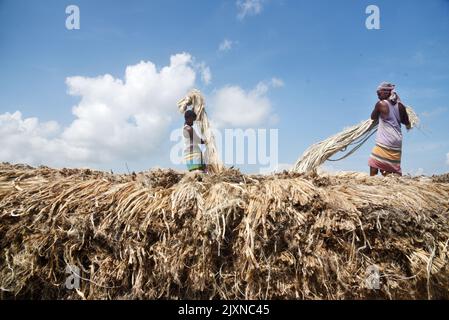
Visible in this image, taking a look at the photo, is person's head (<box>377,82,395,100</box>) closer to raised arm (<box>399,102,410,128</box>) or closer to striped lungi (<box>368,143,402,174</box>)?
raised arm (<box>399,102,410,128</box>)

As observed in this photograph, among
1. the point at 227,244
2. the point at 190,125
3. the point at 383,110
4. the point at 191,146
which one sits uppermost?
the point at 383,110

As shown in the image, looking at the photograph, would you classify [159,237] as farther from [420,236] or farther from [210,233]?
[420,236]

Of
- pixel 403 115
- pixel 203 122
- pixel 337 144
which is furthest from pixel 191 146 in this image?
pixel 403 115

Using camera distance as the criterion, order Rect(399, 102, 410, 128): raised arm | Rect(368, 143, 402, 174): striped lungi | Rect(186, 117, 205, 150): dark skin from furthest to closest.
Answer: Rect(186, 117, 205, 150): dark skin < Rect(399, 102, 410, 128): raised arm < Rect(368, 143, 402, 174): striped lungi

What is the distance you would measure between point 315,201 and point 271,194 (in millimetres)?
346

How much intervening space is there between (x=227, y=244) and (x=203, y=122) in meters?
4.12

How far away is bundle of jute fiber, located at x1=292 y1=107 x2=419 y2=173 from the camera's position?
584cm

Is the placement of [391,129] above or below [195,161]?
above

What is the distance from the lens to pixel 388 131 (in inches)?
225

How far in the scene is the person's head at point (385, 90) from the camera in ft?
18.8

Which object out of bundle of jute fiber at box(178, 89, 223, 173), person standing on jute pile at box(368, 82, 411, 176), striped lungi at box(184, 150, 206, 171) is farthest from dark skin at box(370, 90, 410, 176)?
striped lungi at box(184, 150, 206, 171)

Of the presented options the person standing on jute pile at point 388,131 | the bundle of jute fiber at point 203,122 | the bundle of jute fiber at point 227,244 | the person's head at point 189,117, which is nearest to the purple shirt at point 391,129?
the person standing on jute pile at point 388,131

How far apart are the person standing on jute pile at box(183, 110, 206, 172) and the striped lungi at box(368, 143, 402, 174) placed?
298cm

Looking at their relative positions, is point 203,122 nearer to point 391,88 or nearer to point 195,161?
point 195,161
